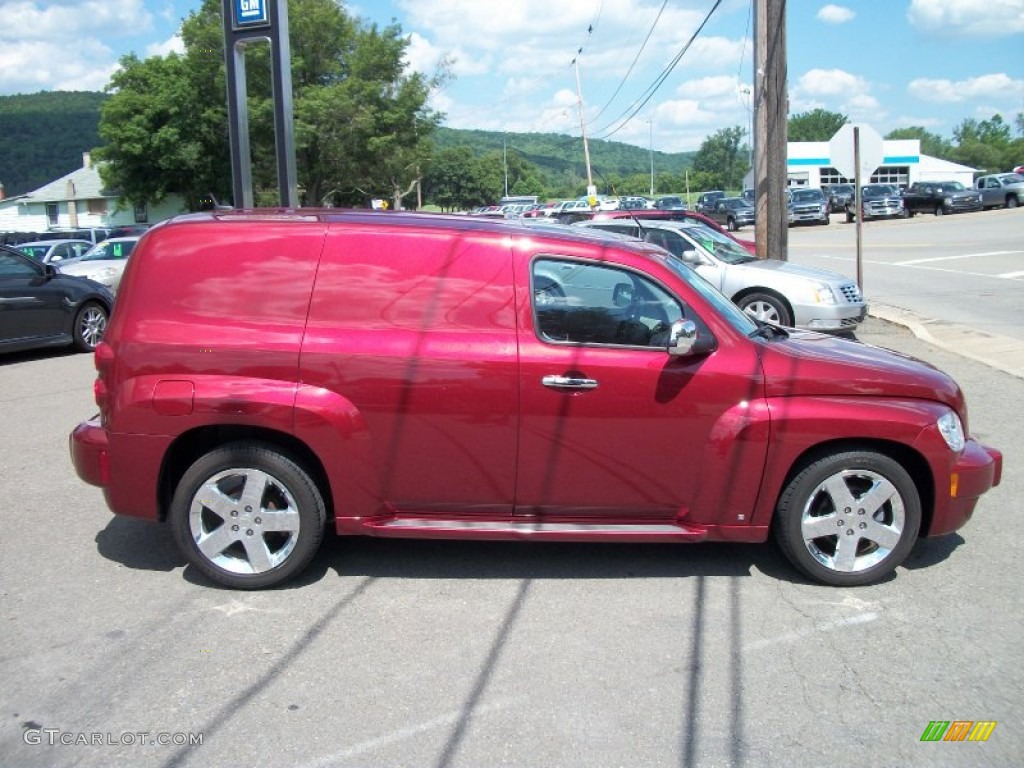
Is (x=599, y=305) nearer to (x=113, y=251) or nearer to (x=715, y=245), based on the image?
(x=715, y=245)

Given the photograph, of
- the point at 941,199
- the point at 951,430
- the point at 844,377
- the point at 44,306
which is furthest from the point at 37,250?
the point at 941,199

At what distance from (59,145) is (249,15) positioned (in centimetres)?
10402

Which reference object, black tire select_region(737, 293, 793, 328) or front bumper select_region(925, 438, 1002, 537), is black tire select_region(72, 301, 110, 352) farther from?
front bumper select_region(925, 438, 1002, 537)

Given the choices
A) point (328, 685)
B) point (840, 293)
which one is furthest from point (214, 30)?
point (328, 685)

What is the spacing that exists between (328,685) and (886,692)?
Result: 2259mm

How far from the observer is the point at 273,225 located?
4.93 meters

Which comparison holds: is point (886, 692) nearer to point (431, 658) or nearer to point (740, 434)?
point (740, 434)

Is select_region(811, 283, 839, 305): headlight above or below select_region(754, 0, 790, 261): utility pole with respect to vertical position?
below

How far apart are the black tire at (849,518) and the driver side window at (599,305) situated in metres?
1.04

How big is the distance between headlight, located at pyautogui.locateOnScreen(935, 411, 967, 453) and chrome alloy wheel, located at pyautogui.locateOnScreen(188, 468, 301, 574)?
3256mm

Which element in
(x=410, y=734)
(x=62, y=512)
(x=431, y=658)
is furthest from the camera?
(x=62, y=512)

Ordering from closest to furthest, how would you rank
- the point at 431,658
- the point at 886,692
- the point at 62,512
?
the point at 886,692
the point at 431,658
the point at 62,512

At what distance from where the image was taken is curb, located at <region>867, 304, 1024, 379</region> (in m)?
10.8
